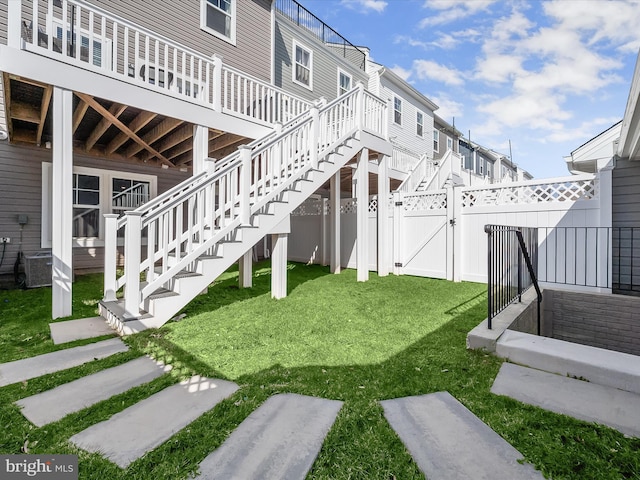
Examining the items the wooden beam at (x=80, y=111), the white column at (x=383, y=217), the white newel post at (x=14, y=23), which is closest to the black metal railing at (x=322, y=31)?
the white column at (x=383, y=217)

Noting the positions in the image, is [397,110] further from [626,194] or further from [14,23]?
[14,23]

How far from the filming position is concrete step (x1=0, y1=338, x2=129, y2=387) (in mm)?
2486

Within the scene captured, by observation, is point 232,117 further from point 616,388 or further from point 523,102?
point 523,102

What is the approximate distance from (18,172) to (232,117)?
168 inches

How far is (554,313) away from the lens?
4.98m

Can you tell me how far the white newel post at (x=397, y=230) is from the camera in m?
7.24

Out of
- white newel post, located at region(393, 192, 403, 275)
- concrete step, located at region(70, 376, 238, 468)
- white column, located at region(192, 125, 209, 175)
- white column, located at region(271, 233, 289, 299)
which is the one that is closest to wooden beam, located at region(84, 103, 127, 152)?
white column, located at region(192, 125, 209, 175)

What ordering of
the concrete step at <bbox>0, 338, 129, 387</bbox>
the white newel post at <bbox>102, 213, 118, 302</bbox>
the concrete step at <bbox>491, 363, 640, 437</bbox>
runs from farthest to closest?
the white newel post at <bbox>102, 213, 118, 302</bbox>
the concrete step at <bbox>0, 338, 129, 387</bbox>
the concrete step at <bbox>491, 363, 640, 437</bbox>

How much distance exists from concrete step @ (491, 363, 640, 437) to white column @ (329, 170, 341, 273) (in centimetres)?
511

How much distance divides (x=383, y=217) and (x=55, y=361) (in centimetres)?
581

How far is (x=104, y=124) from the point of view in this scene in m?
5.33

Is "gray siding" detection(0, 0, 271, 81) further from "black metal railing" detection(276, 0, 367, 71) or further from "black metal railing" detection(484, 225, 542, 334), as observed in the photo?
"black metal railing" detection(484, 225, 542, 334)

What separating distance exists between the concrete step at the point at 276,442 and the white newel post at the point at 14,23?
486cm

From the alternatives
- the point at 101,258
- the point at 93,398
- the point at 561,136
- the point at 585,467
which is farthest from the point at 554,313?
the point at 561,136
